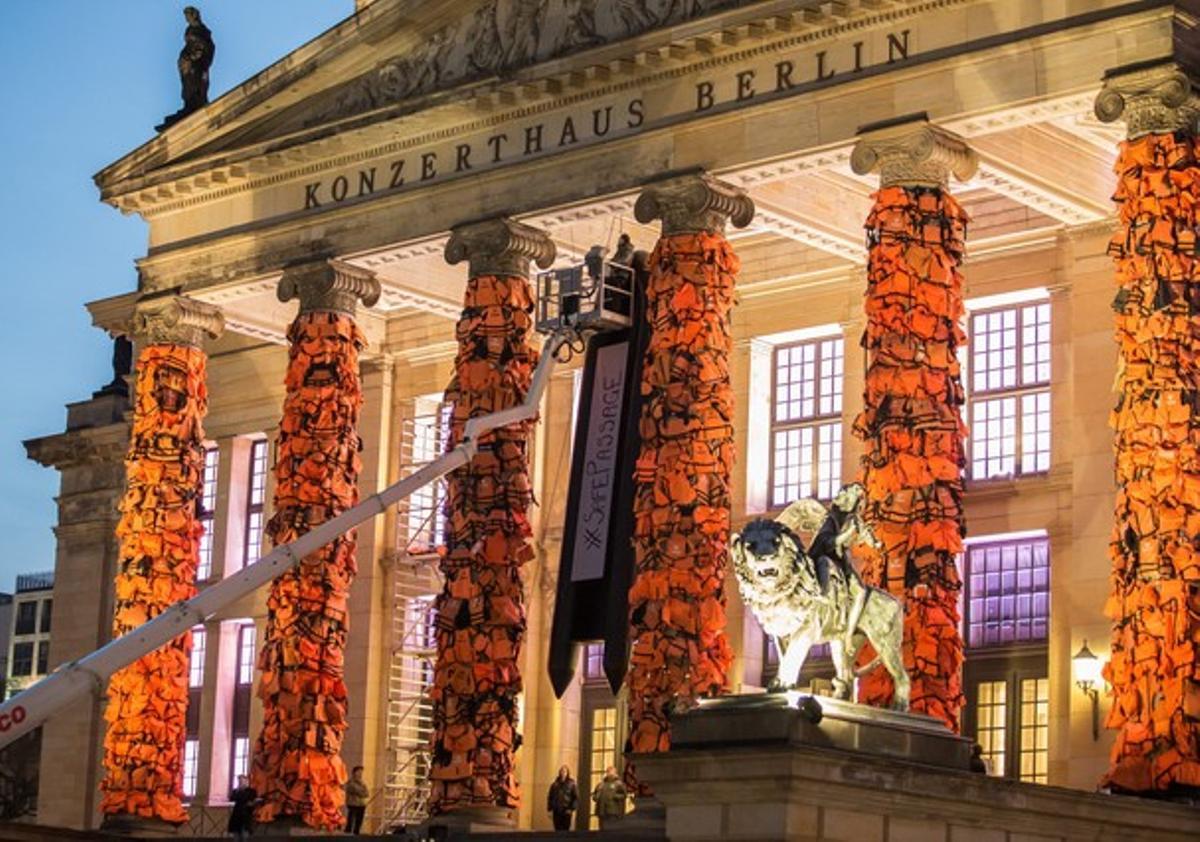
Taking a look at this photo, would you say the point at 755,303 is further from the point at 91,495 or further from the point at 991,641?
the point at 91,495

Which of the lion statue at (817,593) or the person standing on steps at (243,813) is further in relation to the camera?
the person standing on steps at (243,813)

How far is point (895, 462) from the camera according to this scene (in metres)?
38.2

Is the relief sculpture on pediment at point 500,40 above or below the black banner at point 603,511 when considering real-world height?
above

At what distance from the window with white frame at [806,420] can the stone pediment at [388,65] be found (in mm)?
7998

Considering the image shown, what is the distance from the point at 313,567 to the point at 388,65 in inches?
371

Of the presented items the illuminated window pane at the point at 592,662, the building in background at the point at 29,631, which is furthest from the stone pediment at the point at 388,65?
the building in background at the point at 29,631

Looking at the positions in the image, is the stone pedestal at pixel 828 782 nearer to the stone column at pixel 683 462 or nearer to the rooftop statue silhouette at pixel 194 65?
the stone column at pixel 683 462

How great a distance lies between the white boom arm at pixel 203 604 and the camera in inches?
1305

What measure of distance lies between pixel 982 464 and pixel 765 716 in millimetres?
19336

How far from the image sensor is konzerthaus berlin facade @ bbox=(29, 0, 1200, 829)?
3988 centimetres

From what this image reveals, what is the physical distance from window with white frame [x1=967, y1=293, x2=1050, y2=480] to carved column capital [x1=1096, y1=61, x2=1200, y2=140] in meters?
8.42

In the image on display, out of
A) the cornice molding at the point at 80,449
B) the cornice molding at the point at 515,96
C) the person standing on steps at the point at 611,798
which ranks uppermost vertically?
the cornice molding at the point at 515,96

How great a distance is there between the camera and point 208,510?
58812 mm

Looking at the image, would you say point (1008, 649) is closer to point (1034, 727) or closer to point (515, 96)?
point (1034, 727)
